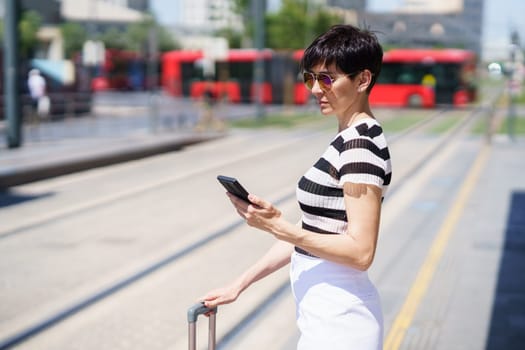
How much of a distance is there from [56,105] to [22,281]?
2114 cm

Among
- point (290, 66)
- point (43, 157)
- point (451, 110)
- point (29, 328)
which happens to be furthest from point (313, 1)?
point (29, 328)

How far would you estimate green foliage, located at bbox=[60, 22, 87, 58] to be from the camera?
210 ft

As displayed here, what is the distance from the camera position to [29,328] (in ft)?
20.0

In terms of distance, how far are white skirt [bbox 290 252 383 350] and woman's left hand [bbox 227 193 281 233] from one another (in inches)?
10.9

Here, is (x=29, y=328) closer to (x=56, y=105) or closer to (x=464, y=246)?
(x=464, y=246)

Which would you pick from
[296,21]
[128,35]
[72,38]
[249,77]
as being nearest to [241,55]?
[249,77]

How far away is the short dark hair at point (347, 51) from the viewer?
8.23ft

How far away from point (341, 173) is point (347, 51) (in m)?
0.39

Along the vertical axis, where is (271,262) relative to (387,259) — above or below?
above

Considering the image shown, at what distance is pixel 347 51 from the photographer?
250 centimetres

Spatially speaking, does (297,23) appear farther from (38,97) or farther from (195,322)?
(195,322)

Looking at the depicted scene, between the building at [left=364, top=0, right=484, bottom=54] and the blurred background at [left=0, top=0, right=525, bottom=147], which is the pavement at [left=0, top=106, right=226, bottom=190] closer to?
the blurred background at [left=0, top=0, right=525, bottom=147]

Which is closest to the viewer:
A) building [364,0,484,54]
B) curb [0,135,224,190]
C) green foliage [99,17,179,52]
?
building [364,0,484,54]

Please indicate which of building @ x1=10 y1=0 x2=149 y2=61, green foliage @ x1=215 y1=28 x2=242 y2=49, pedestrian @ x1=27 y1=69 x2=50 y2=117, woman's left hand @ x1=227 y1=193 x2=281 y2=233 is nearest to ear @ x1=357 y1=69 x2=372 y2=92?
woman's left hand @ x1=227 y1=193 x2=281 y2=233
